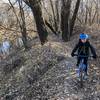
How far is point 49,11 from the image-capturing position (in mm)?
32062

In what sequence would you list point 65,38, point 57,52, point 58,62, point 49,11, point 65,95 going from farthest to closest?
point 49,11
point 65,38
point 57,52
point 58,62
point 65,95

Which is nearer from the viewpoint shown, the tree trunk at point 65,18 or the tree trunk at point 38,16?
the tree trunk at point 38,16

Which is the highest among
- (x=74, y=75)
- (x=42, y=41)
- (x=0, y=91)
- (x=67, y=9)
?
(x=67, y=9)

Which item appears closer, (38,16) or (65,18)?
(38,16)

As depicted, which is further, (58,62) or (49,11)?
(49,11)

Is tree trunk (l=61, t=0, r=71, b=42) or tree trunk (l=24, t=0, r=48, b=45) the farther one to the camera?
tree trunk (l=61, t=0, r=71, b=42)

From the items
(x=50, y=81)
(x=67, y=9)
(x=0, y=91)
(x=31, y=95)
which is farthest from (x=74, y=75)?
(x=67, y=9)

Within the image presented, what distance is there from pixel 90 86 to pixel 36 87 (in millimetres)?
2490

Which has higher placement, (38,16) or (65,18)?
(38,16)

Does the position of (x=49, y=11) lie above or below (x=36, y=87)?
above

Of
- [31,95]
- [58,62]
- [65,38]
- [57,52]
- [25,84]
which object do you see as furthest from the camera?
[65,38]

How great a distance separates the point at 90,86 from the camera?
1102 cm

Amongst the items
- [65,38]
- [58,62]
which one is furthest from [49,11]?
[58,62]

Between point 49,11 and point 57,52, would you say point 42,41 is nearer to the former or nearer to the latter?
point 57,52
